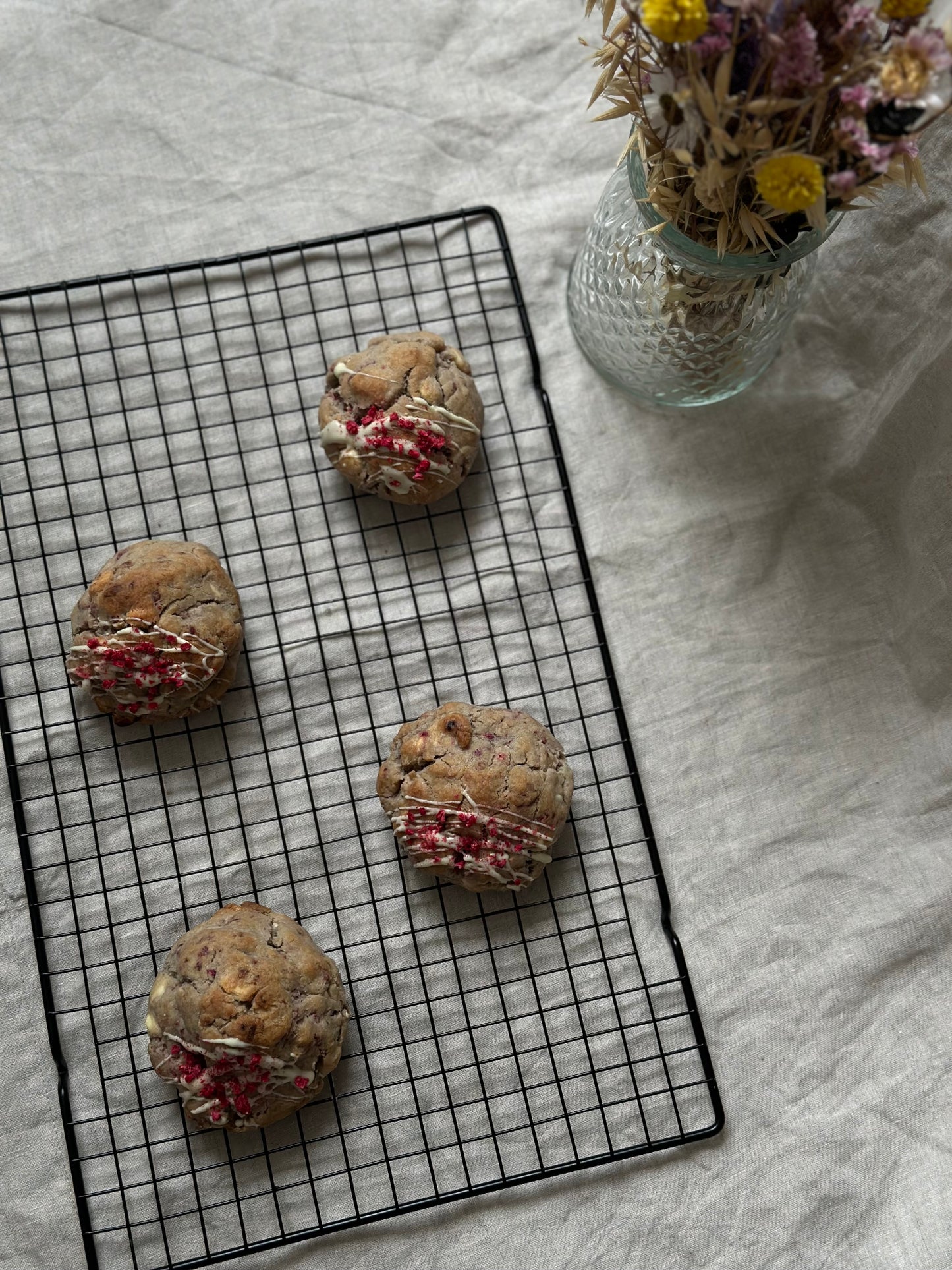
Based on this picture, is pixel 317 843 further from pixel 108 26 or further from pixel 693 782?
pixel 108 26

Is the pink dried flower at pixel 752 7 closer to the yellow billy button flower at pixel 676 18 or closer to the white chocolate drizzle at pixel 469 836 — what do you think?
the yellow billy button flower at pixel 676 18

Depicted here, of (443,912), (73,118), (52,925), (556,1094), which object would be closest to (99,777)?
(52,925)

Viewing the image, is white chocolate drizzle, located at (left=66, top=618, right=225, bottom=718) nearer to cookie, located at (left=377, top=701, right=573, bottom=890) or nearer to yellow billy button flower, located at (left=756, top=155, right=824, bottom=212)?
cookie, located at (left=377, top=701, right=573, bottom=890)

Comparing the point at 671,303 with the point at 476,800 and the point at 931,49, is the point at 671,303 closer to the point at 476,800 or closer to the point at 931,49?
the point at 931,49

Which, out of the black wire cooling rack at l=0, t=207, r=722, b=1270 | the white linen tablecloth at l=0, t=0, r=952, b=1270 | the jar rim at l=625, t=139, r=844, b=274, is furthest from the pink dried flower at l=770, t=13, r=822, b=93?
the black wire cooling rack at l=0, t=207, r=722, b=1270

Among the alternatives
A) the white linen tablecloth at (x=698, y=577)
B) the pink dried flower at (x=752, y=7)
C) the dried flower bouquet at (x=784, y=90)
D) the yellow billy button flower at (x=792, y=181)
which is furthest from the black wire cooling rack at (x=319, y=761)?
the pink dried flower at (x=752, y=7)
